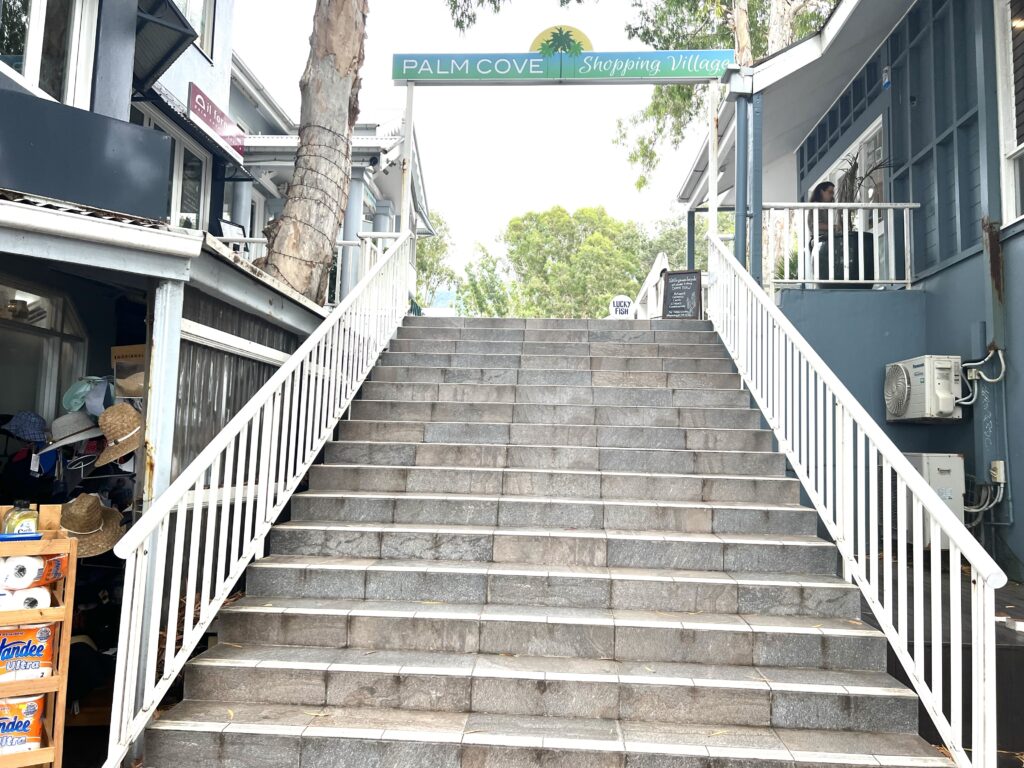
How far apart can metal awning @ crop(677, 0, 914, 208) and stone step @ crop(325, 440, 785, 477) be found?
4067 millimetres

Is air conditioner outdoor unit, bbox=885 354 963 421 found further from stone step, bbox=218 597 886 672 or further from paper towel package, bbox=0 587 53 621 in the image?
paper towel package, bbox=0 587 53 621

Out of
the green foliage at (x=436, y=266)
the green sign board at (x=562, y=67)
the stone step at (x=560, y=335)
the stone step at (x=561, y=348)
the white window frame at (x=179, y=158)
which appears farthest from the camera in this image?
the green foliage at (x=436, y=266)

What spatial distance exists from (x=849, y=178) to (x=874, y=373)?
135 inches

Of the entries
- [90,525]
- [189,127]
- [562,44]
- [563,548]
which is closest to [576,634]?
[563,548]

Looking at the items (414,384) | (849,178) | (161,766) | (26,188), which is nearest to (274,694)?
(161,766)

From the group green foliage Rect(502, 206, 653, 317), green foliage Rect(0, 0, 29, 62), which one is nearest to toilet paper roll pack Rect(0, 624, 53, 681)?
green foliage Rect(0, 0, 29, 62)

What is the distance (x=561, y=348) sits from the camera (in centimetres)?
643

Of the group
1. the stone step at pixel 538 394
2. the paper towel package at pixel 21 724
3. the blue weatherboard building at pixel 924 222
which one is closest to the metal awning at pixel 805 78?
the blue weatherboard building at pixel 924 222

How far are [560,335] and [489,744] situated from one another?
449 cm

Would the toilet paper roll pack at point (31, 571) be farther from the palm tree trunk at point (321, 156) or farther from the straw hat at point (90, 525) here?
the palm tree trunk at point (321, 156)

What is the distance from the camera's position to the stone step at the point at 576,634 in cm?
332

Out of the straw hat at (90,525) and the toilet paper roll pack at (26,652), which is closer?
the toilet paper roll pack at (26,652)

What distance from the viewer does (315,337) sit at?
440 centimetres

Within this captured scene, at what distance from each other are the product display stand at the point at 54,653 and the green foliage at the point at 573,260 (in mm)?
27983
